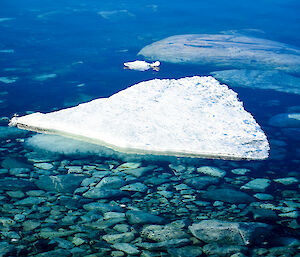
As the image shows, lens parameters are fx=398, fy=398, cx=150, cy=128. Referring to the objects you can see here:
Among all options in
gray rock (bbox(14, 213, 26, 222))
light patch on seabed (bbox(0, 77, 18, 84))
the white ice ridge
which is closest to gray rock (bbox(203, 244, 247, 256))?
gray rock (bbox(14, 213, 26, 222))

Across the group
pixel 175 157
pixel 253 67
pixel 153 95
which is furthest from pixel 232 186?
pixel 253 67

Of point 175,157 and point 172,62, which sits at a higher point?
point 172,62

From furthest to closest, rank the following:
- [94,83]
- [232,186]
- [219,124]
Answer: [94,83] < [219,124] < [232,186]

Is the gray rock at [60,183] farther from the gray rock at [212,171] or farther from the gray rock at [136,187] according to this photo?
the gray rock at [212,171]

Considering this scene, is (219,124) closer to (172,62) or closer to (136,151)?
(136,151)

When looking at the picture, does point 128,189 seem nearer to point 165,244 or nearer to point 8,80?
point 165,244

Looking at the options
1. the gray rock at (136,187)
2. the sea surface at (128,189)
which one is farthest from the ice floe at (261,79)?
the gray rock at (136,187)

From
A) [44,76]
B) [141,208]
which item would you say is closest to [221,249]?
[141,208]

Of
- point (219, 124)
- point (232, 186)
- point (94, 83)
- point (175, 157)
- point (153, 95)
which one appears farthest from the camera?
point (94, 83)
